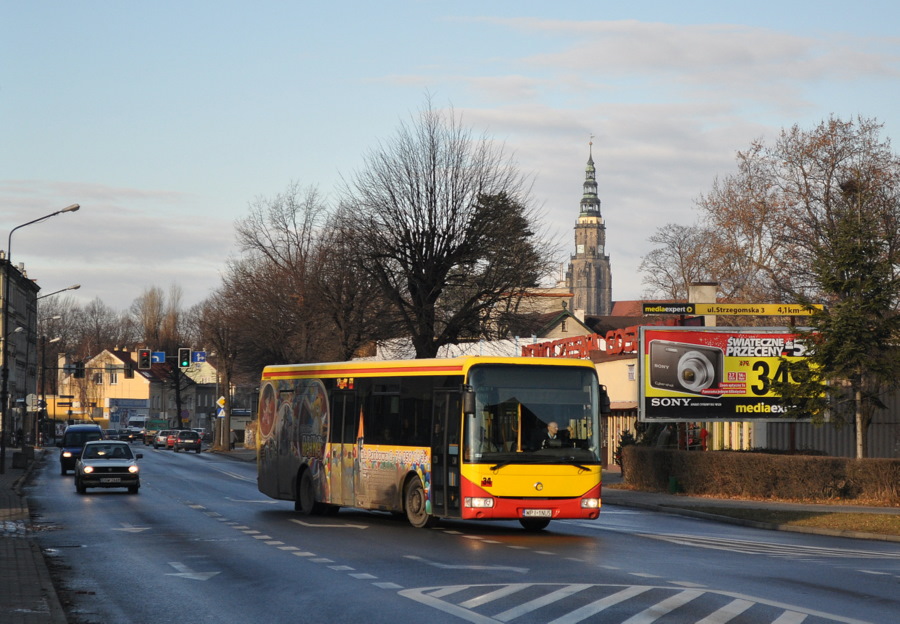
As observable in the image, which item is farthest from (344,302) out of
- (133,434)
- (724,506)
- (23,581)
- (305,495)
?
(133,434)

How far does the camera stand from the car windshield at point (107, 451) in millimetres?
38188

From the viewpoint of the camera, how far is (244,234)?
270 feet

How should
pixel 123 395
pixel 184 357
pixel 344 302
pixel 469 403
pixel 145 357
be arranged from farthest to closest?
pixel 123 395 < pixel 184 357 < pixel 344 302 < pixel 145 357 < pixel 469 403

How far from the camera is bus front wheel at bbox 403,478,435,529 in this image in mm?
22703

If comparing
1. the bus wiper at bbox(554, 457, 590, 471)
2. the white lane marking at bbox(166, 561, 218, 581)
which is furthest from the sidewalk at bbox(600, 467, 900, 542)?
the white lane marking at bbox(166, 561, 218, 581)

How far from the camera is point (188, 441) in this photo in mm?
89375

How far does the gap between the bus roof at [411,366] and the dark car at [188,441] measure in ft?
202

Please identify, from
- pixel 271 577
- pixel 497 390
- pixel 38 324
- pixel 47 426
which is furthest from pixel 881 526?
pixel 38 324

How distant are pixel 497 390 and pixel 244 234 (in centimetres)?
6242

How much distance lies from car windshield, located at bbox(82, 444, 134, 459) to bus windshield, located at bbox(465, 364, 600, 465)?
19.7 m

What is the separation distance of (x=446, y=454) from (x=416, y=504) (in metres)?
1.56

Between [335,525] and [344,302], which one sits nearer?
[335,525]

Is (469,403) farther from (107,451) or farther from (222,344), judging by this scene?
(222,344)

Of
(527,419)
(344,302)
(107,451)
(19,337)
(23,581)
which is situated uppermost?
(19,337)
